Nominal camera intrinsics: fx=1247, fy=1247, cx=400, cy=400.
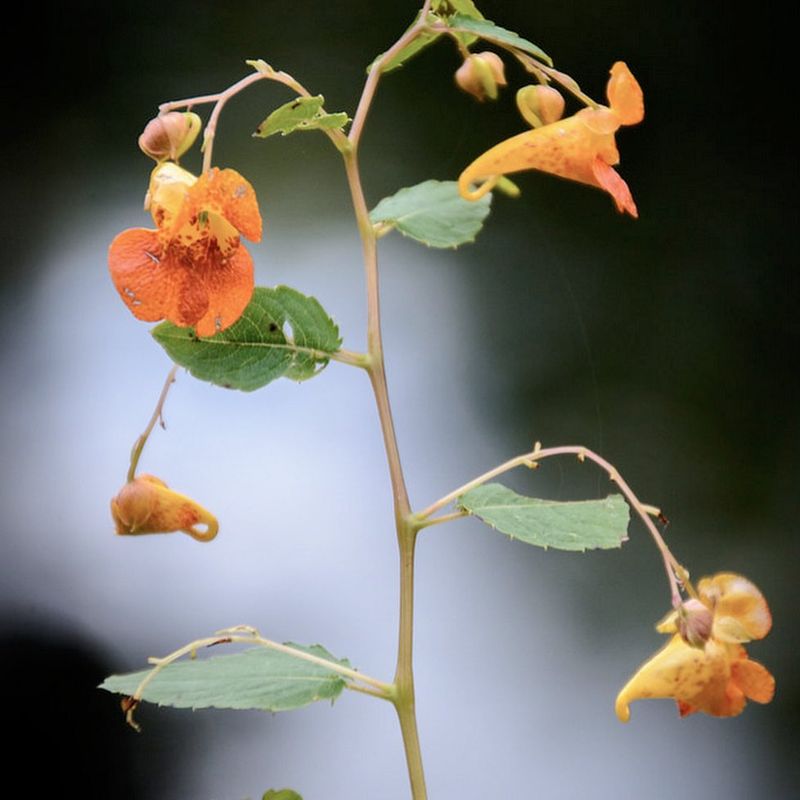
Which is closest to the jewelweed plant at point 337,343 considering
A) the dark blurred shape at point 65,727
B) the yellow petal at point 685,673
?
the yellow petal at point 685,673

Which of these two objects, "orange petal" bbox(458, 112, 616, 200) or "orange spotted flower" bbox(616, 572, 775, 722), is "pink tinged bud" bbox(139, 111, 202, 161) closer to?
"orange petal" bbox(458, 112, 616, 200)

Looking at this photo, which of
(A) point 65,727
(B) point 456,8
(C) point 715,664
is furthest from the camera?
(A) point 65,727

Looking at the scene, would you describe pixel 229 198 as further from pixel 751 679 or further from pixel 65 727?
pixel 65 727

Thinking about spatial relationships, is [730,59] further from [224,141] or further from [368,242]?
[368,242]

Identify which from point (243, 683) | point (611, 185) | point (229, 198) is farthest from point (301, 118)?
point (243, 683)

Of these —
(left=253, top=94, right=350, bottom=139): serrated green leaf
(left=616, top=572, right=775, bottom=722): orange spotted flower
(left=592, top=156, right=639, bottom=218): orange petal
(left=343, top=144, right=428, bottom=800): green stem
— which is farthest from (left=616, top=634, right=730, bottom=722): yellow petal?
(left=253, top=94, right=350, bottom=139): serrated green leaf

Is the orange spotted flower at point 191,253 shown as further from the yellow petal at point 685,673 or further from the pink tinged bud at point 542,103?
the yellow petal at point 685,673
